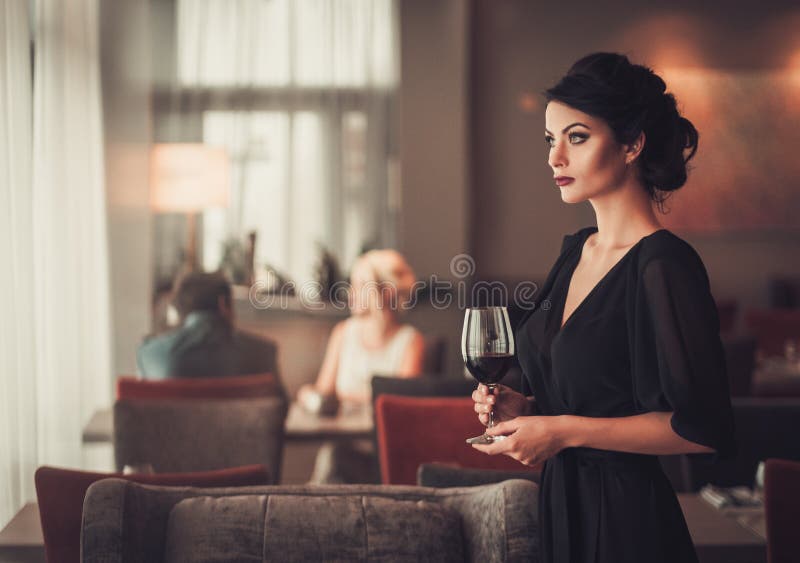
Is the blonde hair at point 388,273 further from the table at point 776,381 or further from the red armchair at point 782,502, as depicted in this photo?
the red armchair at point 782,502

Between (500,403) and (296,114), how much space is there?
15.2 ft

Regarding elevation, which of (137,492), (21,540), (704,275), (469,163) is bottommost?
(21,540)

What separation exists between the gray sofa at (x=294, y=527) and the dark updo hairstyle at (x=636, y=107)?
59 centimetres

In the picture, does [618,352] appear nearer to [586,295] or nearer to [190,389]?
[586,295]

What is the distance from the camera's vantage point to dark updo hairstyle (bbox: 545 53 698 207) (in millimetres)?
1433

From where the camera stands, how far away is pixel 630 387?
4.50 feet

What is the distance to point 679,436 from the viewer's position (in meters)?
1.29

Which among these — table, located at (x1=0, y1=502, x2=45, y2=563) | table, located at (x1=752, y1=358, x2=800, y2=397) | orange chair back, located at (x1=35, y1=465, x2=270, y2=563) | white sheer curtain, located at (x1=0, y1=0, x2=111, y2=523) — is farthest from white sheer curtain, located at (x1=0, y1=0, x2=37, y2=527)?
table, located at (x1=752, y1=358, x2=800, y2=397)

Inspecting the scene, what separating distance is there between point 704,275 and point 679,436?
235 millimetres

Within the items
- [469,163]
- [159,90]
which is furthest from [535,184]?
[159,90]

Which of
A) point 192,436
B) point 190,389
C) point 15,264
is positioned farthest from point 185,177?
point 192,436

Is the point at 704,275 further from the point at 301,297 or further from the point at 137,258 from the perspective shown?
the point at 301,297

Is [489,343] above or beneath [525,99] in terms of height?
beneath

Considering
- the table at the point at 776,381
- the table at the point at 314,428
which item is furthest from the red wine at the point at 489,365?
the table at the point at 776,381
